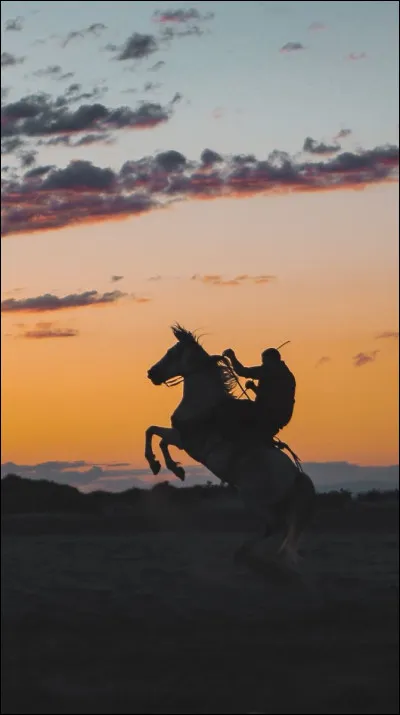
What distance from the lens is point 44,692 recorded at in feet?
435

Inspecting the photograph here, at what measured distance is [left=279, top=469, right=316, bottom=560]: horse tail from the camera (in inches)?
664

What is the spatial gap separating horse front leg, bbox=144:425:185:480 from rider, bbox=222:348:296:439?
145 centimetres

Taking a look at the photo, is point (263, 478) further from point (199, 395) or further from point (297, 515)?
point (199, 395)

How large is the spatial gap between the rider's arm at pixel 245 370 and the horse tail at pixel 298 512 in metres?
A: 1.73

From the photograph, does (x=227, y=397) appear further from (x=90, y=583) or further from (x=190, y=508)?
(x=90, y=583)

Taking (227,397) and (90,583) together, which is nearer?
(227,397)

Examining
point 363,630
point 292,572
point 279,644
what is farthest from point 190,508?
point 363,630

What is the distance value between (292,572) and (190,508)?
740 cm

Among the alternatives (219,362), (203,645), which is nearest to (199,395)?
(219,362)

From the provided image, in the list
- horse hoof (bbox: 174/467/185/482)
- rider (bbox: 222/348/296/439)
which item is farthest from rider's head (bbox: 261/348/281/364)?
horse hoof (bbox: 174/467/185/482)

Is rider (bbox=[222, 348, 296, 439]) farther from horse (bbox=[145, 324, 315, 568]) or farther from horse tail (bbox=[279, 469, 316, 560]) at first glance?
horse tail (bbox=[279, 469, 316, 560])

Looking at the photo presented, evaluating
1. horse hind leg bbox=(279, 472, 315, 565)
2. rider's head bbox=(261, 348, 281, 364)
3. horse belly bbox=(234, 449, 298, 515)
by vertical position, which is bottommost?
horse hind leg bbox=(279, 472, 315, 565)

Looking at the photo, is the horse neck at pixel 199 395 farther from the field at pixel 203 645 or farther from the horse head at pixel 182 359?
the field at pixel 203 645

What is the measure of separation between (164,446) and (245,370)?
94.3 inches
